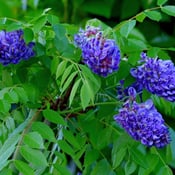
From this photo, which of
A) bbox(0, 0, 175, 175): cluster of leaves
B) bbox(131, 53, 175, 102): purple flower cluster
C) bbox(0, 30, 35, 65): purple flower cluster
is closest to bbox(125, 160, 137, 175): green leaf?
bbox(0, 0, 175, 175): cluster of leaves

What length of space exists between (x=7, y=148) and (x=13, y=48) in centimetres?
15

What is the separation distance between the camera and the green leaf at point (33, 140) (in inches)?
37.6

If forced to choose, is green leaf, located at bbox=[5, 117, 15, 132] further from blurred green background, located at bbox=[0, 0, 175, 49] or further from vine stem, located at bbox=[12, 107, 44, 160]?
blurred green background, located at bbox=[0, 0, 175, 49]

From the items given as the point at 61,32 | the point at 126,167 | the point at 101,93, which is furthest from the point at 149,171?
the point at 61,32

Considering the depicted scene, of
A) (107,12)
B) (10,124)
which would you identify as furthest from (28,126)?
(107,12)

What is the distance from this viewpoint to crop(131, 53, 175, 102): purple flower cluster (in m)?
0.99

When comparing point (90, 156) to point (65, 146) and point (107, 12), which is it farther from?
point (107, 12)

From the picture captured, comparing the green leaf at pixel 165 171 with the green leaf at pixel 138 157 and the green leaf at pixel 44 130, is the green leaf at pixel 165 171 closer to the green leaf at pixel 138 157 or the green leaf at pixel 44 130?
the green leaf at pixel 138 157

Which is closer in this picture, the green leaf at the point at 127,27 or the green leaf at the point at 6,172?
the green leaf at the point at 6,172

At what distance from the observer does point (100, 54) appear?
0.94 meters

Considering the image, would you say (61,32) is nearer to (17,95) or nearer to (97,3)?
(17,95)

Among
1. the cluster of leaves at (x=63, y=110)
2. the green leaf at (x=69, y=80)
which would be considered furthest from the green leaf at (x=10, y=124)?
the green leaf at (x=69, y=80)

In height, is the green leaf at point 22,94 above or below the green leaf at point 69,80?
below

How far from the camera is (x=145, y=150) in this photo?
1147 millimetres
